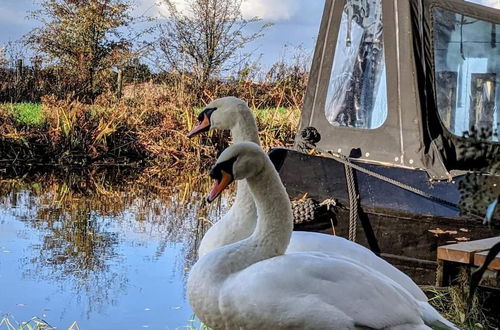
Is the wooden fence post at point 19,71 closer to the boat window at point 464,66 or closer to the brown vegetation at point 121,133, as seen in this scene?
the brown vegetation at point 121,133

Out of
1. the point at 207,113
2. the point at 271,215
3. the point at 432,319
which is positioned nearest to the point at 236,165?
the point at 271,215

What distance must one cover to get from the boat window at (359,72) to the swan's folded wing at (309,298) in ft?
11.0

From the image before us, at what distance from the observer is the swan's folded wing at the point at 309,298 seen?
2623 mm

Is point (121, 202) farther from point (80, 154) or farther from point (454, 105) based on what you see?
point (454, 105)


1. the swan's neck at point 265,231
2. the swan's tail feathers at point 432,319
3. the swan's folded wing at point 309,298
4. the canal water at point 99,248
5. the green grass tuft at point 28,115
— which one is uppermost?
the green grass tuft at point 28,115

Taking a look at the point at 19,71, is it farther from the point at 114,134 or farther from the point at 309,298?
the point at 309,298

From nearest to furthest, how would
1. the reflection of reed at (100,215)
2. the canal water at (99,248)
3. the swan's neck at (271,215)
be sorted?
the swan's neck at (271,215), the canal water at (99,248), the reflection of reed at (100,215)

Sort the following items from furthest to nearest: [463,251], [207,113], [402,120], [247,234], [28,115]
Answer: [28,115], [402,120], [207,113], [463,251], [247,234]

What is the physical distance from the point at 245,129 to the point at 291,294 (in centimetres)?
210

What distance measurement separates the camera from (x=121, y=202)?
11.8m

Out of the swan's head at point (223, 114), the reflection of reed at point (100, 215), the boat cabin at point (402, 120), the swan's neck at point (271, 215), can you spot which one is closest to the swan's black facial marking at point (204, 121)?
the swan's head at point (223, 114)

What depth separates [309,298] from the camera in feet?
8.71

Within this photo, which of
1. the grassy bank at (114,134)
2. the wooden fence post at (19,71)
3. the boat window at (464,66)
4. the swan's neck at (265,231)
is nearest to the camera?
the swan's neck at (265,231)

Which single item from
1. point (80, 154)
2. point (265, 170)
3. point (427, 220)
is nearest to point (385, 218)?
point (427, 220)
